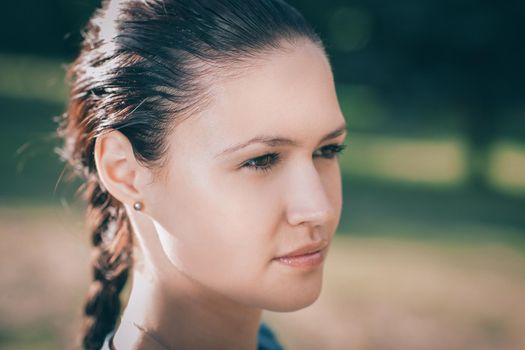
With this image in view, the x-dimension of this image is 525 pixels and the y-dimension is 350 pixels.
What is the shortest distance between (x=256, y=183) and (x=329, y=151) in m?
0.30

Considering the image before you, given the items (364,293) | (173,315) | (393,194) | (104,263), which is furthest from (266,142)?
(393,194)

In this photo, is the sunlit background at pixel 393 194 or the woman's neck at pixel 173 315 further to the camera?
the sunlit background at pixel 393 194

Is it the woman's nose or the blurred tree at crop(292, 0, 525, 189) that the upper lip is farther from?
the blurred tree at crop(292, 0, 525, 189)

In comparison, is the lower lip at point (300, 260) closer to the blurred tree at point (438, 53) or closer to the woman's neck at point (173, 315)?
the woman's neck at point (173, 315)

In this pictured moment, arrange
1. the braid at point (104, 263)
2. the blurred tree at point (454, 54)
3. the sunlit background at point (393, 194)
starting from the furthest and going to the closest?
the blurred tree at point (454, 54) → the sunlit background at point (393, 194) → the braid at point (104, 263)

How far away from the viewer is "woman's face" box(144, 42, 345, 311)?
5.47 ft

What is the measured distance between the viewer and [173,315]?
6.19 feet

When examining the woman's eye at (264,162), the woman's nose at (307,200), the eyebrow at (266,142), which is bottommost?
the woman's nose at (307,200)

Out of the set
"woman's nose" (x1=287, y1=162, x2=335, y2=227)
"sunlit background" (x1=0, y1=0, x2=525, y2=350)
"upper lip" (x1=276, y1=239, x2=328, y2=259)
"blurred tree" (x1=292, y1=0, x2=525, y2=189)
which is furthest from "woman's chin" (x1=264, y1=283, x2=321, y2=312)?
"blurred tree" (x1=292, y1=0, x2=525, y2=189)

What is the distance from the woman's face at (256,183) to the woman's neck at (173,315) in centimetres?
14

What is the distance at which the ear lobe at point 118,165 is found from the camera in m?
1.81

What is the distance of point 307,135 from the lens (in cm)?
170

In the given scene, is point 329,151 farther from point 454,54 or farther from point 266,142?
point 454,54

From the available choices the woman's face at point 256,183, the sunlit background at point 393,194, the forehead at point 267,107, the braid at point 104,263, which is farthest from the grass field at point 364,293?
the forehead at point 267,107
